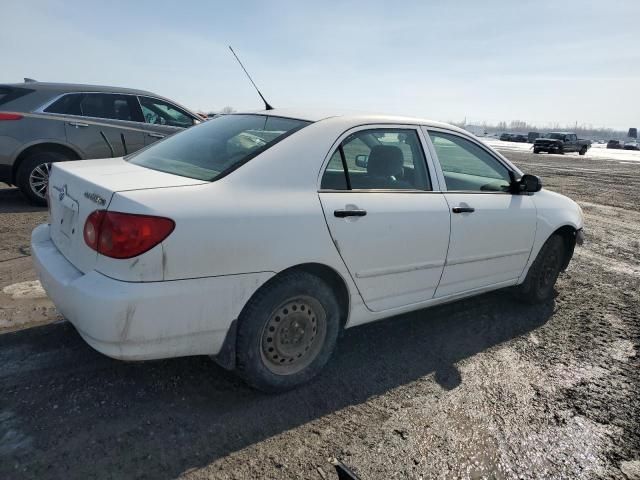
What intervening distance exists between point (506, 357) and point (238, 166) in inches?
95.3

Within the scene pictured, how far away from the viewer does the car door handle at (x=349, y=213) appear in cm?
282

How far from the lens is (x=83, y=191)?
2.58 meters

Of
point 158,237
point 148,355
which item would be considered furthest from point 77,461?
point 158,237

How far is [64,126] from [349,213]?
19.7 feet

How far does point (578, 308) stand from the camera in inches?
182

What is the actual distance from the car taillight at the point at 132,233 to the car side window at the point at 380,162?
1082mm

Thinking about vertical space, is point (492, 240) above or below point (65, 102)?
below

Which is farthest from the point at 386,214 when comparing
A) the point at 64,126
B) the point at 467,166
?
the point at 64,126

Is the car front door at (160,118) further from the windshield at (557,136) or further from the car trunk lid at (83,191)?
the windshield at (557,136)

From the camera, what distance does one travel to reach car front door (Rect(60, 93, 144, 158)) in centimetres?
725

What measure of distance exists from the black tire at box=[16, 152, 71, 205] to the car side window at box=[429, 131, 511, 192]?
229 inches

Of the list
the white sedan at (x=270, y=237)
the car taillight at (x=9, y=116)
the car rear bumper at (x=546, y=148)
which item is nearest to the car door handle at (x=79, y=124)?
the car taillight at (x=9, y=116)

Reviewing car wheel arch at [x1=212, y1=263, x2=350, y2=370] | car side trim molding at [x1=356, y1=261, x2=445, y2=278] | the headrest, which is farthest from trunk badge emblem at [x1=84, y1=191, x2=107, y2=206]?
the headrest

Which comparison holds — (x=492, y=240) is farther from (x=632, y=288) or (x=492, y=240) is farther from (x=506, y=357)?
(x=632, y=288)
